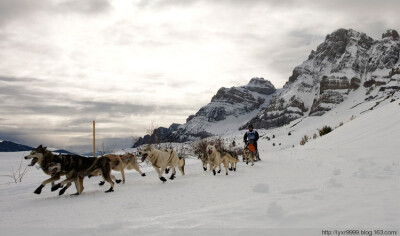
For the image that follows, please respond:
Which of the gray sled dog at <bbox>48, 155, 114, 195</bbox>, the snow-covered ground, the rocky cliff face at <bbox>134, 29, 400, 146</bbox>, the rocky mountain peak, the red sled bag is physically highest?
the rocky mountain peak

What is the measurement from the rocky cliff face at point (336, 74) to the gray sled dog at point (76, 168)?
75.4 m

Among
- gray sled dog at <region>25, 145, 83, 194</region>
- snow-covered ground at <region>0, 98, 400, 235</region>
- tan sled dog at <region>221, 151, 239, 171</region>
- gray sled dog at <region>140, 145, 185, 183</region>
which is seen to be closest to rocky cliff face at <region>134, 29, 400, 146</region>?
tan sled dog at <region>221, 151, 239, 171</region>

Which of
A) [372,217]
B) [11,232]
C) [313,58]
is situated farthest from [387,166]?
[313,58]

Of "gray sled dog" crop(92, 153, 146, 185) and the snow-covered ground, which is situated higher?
"gray sled dog" crop(92, 153, 146, 185)

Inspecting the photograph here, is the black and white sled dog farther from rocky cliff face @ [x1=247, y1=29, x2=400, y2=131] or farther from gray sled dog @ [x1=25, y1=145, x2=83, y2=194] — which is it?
rocky cliff face @ [x1=247, y1=29, x2=400, y2=131]

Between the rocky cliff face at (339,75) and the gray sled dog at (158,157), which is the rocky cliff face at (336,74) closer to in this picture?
the rocky cliff face at (339,75)

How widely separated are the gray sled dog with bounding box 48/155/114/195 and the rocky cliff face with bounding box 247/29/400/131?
2969 inches

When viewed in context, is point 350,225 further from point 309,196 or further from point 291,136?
point 291,136

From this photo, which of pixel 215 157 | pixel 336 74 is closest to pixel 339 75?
pixel 336 74

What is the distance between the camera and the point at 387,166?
841 centimetres

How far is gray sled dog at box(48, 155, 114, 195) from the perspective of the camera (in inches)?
308

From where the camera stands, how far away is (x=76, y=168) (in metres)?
8.08

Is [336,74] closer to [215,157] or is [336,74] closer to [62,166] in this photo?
[215,157]

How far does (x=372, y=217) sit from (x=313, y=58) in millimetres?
152598
